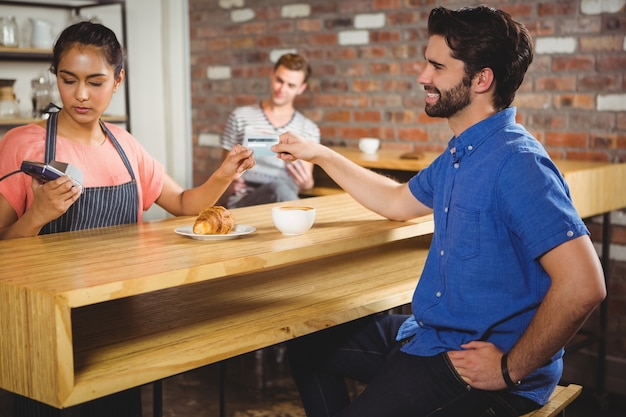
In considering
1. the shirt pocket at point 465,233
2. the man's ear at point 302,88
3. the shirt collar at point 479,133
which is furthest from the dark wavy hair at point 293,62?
the shirt pocket at point 465,233

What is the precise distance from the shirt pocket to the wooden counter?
0.30 m

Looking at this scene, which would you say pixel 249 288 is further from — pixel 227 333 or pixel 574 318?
pixel 574 318

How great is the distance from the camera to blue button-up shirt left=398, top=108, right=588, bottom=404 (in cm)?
167

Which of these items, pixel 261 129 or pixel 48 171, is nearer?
pixel 48 171

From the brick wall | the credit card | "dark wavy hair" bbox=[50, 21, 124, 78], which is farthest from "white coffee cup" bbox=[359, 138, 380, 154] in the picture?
"dark wavy hair" bbox=[50, 21, 124, 78]

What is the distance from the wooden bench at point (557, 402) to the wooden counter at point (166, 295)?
455mm

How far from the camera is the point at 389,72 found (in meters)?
4.35

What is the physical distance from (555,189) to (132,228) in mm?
1127

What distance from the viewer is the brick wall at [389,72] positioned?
3570 mm

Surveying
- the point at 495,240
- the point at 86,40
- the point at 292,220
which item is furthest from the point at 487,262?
the point at 86,40

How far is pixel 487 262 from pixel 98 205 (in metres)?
1.15

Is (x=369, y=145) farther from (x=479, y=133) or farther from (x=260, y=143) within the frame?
(x=479, y=133)

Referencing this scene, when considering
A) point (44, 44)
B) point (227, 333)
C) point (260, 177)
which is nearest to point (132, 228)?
point (227, 333)

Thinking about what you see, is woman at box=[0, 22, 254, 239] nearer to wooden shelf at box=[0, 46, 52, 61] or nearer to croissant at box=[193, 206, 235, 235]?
croissant at box=[193, 206, 235, 235]
